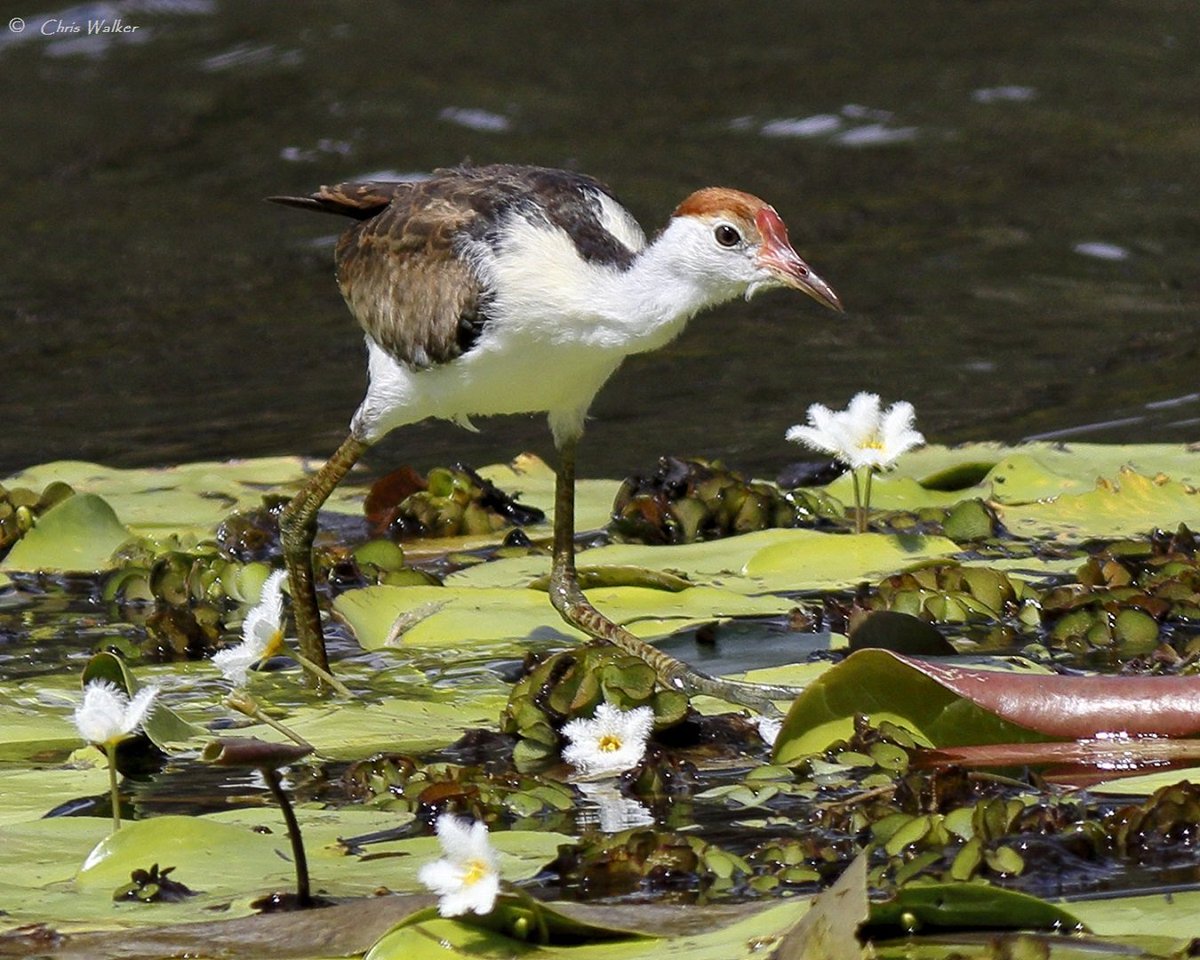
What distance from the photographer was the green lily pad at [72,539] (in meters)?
6.24

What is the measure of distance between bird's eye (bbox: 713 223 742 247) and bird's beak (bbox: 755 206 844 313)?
0.18ft

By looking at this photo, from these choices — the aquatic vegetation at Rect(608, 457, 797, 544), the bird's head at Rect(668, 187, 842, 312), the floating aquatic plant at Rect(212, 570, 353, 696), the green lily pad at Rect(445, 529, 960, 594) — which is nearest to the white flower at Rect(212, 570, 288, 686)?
the floating aquatic plant at Rect(212, 570, 353, 696)

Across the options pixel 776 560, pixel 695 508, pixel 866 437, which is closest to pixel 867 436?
pixel 866 437

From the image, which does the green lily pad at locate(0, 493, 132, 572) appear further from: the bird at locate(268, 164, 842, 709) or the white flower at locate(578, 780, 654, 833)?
the white flower at locate(578, 780, 654, 833)

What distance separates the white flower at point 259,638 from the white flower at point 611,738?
638mm

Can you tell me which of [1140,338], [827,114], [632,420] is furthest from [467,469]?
[827,114]

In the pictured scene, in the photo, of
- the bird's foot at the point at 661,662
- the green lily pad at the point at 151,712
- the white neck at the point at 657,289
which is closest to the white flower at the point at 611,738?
the bird's foot at the point at 661,662

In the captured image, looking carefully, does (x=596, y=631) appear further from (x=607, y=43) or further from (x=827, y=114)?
(x=607, y=43)

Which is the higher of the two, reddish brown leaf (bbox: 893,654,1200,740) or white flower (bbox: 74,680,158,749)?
white flower (bbox: 74,680,158,749)

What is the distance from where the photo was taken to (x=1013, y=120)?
12.5 meters

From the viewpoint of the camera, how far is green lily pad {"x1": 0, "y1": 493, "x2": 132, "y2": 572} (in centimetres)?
624

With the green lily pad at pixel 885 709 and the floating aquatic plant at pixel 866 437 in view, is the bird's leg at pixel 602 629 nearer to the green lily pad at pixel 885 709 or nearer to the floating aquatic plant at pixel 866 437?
the green lily pad at pixel 885 709

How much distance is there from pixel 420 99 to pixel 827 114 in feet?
8.28
